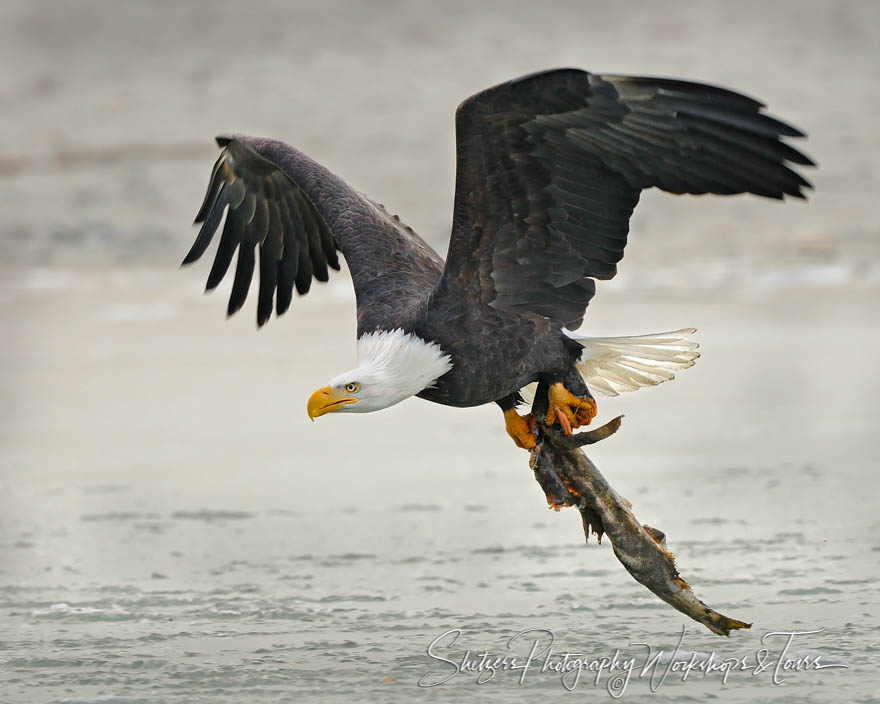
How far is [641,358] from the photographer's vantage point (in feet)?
17.3

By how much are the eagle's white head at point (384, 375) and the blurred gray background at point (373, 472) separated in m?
0.73

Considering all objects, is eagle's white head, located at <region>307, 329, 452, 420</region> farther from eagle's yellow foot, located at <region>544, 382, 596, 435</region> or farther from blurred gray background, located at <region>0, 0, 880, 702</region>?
blurred gray background, located at <region>0, 0, 880, 702</region>

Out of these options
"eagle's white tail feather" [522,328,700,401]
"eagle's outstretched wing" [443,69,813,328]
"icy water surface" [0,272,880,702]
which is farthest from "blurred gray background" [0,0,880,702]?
"eagle's outstretched wing" [443,69,813,328]

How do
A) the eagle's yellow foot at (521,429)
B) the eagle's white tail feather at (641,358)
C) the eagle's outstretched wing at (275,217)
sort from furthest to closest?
the eagle's outstretched wing at (275,217)
the eagle's white tail feather at (641,358)
the eagle's yellow foot at (521,429)

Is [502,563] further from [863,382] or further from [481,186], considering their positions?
[863,382]

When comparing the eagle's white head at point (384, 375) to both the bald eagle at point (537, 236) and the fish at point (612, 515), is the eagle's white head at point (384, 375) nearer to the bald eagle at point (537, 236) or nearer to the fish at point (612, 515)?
the bald eagle at point (537, 236)

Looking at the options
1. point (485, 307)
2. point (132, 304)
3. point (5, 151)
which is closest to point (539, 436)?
point (485, 307)

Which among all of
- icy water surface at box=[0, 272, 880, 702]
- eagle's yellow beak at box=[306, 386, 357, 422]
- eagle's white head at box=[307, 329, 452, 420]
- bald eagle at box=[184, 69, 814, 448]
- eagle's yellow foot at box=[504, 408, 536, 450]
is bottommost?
icy water surface at box=[0, 272, 880, 702]

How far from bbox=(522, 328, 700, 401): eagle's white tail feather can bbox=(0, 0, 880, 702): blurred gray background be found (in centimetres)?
69

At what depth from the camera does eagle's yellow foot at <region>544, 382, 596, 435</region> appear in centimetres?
504

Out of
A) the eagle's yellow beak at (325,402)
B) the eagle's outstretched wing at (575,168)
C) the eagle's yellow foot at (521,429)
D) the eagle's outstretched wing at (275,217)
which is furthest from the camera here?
the eagle's outstretched wing at (275,217)

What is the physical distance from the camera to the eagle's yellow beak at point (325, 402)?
14.9ft

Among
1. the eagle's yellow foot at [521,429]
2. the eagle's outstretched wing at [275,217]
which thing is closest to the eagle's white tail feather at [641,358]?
the eagle's yellow foot at [521,429]

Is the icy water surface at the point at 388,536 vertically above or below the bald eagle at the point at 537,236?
below
